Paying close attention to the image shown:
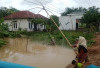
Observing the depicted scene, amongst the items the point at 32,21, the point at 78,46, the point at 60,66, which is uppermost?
the point at 32,21

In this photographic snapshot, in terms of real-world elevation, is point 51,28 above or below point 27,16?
below

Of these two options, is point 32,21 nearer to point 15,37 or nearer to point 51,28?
point 51,28

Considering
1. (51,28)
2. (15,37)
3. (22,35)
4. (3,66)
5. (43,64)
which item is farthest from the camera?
(51,28)

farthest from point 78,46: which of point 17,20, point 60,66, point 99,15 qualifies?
point 17,20

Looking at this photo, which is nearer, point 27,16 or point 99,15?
point 99,15

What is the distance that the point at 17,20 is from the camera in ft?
68.1

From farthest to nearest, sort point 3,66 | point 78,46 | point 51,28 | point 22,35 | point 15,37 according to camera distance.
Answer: point 51,28 → point 22,35 → point 15,37 → point 78,46 → point 3,66

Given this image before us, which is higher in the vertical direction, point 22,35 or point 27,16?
point 27,16

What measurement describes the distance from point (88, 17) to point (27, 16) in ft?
28.5

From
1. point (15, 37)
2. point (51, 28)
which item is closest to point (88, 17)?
point (51, 28)

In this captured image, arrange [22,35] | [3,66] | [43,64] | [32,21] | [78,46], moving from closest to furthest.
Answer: [3,66], [78,46], [43,64], [22,35], [32,21]

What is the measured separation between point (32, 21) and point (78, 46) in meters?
14.7

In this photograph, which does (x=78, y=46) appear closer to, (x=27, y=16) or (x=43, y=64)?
(x=43, y=64)

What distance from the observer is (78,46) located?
18.9ft
